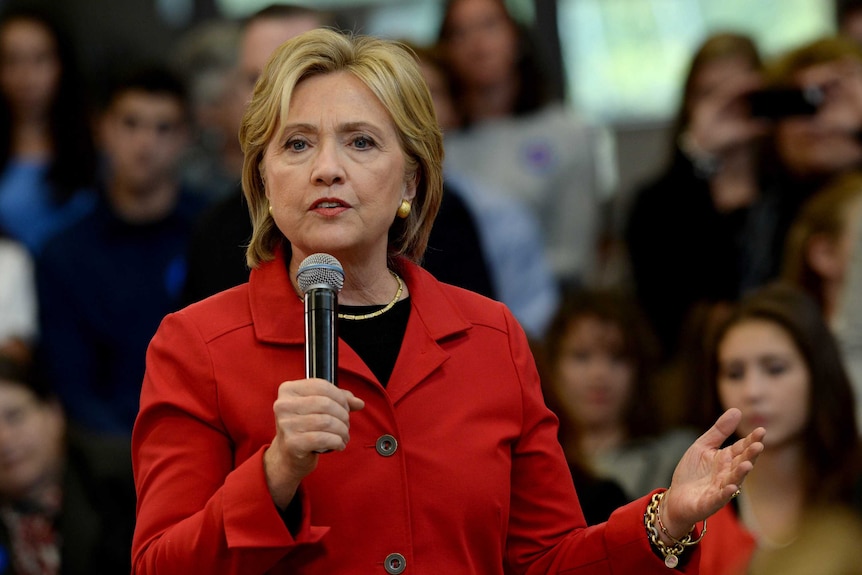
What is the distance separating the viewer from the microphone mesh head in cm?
212

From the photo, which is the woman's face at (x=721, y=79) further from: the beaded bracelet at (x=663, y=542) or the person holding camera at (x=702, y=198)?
the beaded bracelet at (x=663, y=542)

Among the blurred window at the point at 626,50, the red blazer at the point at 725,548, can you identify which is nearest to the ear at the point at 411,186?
the red blazer at the point at 725,548

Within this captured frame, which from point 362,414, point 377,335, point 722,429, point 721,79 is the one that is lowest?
point 722,429

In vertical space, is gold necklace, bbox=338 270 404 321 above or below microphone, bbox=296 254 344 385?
above

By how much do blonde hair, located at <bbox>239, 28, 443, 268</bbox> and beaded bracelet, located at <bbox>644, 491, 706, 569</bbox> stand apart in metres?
0.63

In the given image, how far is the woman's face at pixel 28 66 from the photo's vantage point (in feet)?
20.4

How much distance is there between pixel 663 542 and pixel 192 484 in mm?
744

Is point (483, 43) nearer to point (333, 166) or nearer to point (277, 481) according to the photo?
point (333, 166)

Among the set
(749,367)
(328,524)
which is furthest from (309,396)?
(749,367)

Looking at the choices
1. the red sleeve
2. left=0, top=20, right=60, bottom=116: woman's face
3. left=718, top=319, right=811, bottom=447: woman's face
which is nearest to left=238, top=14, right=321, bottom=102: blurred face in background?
left=718, top=319, right=811, bottom=447: woman's face

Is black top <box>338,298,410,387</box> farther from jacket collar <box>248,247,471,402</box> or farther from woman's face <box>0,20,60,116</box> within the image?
woman's face <box>0,20,60,116</box>

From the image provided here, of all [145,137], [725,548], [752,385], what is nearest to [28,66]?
[145,137]

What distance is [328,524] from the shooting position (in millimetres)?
2244

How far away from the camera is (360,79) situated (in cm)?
234
